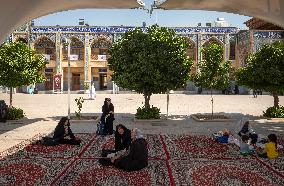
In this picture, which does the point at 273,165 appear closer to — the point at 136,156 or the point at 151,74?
the point at 136,156

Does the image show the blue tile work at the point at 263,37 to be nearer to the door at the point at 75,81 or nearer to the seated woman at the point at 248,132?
the door at the point at 75,81

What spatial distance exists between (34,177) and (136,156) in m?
2.19

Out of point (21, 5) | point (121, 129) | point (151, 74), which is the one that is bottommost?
point (121, 129)

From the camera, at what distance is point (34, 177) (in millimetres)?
7082

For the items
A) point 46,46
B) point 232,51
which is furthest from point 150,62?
point 46,46

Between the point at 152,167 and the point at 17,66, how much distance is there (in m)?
10.4

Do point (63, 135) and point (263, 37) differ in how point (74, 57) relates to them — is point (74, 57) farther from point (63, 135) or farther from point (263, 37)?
point (63, 135)

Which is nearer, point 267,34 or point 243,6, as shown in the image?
point 243,6

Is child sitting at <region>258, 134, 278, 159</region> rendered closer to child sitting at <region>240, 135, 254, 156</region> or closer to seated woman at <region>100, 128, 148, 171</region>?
child sitting at <region>240, 135, 254, 156</region>

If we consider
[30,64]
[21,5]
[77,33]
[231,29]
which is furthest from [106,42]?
[21,5]

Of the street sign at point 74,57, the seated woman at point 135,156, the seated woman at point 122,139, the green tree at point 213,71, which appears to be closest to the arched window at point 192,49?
the street sign at point 74,57

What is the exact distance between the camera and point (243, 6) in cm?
848

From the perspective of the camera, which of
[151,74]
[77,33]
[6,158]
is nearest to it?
[6,158]

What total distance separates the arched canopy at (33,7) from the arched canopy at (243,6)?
1207mm
